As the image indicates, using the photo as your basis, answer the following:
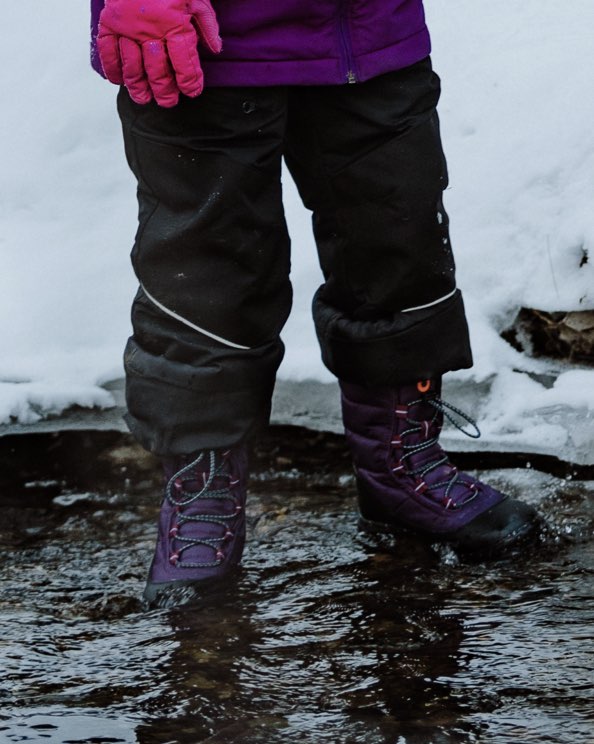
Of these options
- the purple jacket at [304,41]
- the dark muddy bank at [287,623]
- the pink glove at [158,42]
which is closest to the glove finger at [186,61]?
the pink glove at [158,42]

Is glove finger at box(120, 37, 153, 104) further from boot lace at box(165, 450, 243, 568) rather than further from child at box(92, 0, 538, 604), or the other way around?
boot lace at box(165, 450, 243, 568)

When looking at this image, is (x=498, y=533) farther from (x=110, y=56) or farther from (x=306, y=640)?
(x=110, y=56)

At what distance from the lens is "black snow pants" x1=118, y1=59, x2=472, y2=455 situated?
204 centimetres

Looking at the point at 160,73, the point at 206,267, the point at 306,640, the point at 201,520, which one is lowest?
the point at 306,640

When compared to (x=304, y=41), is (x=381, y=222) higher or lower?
lower

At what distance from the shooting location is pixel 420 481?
242 cm

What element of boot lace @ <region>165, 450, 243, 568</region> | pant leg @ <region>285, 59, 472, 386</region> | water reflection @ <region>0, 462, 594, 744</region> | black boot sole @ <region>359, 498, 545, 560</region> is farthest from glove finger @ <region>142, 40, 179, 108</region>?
black boot sole @ <region>359, 498, 545, 560</region>

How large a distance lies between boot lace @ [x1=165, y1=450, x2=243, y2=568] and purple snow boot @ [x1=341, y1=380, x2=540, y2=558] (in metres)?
0.31

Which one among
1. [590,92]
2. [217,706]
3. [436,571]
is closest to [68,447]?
[436,571]

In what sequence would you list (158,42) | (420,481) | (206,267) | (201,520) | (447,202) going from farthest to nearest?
1. (447,202)
2. (420,481)
3. (201,520)
4. (206,267)
5. (158,42)

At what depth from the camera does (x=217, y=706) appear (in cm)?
174

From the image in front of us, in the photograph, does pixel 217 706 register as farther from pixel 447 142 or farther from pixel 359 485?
pixel 447 142

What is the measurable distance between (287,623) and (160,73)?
97cm

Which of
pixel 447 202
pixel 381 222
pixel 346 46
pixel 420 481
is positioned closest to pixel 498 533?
pixel 420 481
